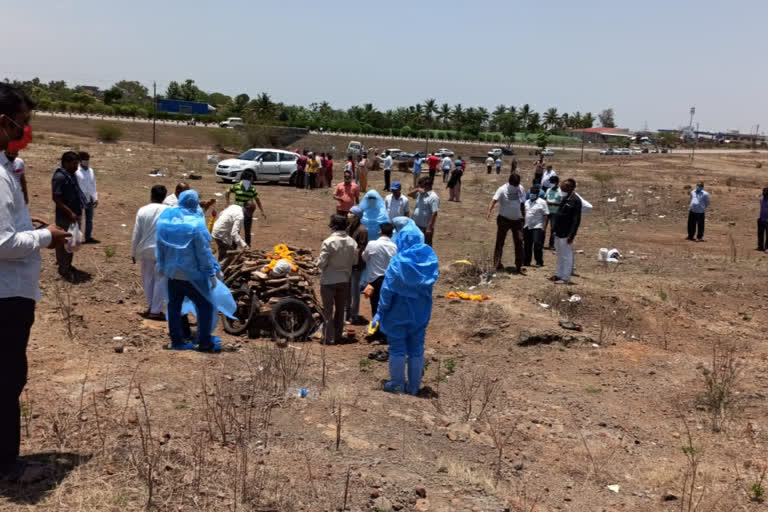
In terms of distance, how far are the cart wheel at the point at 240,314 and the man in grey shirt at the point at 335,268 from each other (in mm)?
914

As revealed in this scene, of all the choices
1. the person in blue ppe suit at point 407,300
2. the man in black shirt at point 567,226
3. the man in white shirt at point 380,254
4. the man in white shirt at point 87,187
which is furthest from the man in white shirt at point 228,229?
the man in black shirt at point 567,226

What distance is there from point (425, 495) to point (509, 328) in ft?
14.4

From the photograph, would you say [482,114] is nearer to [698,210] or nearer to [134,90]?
[134,90]

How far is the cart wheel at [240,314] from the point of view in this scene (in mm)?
7547

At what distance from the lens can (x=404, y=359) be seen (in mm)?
5871

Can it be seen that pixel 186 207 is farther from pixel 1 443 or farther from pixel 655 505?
pixel 655 505

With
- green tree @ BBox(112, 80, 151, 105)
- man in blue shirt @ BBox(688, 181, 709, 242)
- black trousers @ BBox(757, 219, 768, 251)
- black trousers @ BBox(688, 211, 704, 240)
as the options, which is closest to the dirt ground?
black trousers @ BBox(757, 219, 768, 251)

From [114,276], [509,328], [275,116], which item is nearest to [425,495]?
[509,328]

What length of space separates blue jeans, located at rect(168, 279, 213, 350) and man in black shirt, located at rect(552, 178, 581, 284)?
224 inches

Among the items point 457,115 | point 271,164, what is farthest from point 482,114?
point 271,164

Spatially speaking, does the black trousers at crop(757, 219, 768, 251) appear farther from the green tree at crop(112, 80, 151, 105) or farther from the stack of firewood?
the green tree at crop(112, 80, 151, 105)

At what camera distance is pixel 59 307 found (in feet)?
23.4

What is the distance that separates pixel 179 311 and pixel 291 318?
4.75 feet

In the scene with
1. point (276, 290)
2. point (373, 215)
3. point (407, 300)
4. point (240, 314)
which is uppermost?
point (373, 215)
